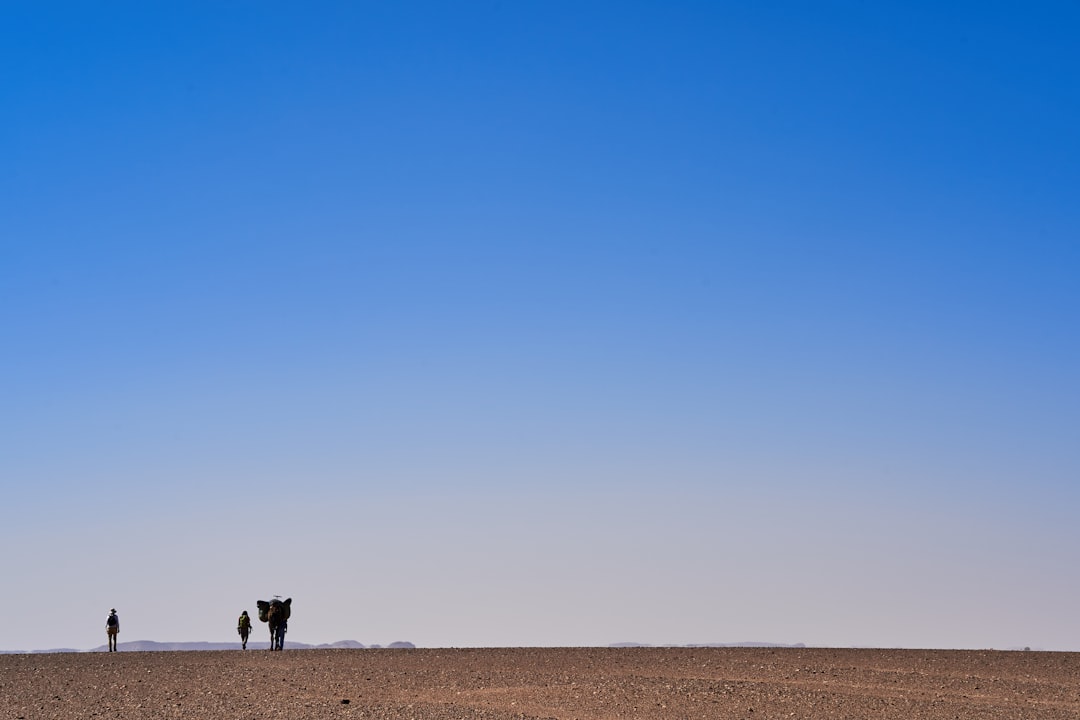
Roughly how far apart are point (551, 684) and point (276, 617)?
56.4 ft

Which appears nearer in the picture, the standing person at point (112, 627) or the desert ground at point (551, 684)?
the desert ground at point (551, 684)

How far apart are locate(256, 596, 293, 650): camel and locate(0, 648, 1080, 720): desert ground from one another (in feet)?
13.6

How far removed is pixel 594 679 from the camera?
32.2 m

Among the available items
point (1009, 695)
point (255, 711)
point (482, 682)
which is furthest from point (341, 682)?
point (1009, 695)

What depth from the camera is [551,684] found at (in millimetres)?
31422

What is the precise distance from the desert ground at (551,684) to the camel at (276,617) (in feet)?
13.6

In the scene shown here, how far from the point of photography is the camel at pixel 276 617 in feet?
150

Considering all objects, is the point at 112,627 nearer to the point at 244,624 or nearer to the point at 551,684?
the point at 244,624

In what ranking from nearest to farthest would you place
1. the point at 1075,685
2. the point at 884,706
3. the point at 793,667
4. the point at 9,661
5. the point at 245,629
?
1. the point at 884,706
2. the point at 1075,685
3. the point at 793,667
4. the point at 9,661
5. the point at 245,629

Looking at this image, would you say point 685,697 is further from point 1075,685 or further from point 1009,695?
point 1075,685

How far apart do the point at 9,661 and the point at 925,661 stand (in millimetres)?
27306

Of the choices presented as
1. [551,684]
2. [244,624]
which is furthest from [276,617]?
[551,684]

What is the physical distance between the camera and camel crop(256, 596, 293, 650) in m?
45.7

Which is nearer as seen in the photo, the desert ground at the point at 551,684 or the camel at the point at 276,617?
the desert ground at the point at 551,684
